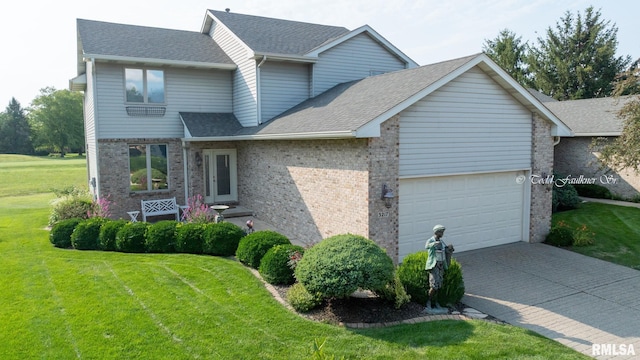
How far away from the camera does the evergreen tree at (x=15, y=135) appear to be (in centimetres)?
8250

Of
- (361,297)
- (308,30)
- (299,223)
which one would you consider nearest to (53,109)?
(308,30)

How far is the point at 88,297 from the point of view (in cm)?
845

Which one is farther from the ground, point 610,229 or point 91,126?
point 91,126

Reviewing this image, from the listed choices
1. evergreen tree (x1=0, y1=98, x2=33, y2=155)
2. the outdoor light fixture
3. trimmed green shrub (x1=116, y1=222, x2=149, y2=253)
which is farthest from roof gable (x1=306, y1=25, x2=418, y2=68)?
evergreen tree (x1=0, y1=98, x2=33, y2=155)

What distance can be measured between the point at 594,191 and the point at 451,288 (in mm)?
17064

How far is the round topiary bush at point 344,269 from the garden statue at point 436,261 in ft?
2.58

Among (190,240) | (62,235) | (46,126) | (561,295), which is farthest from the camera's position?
(46,126)

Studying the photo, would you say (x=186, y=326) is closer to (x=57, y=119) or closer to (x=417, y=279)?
(x=417, y=279)

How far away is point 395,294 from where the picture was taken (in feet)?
26.4

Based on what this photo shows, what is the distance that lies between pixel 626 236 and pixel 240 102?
14.4 meters

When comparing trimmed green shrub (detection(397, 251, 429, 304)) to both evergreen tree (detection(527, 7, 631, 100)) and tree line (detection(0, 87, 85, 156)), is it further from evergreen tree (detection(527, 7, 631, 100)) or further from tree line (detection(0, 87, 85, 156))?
tree line (detection(0, 87, 85, 156))

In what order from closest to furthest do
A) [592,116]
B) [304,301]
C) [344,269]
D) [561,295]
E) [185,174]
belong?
[344,269], [304,301], [561,295], [185,174], [592,116]

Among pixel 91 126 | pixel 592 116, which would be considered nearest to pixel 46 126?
pixel 91 126

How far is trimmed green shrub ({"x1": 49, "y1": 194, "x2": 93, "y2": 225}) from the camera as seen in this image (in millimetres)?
15141
